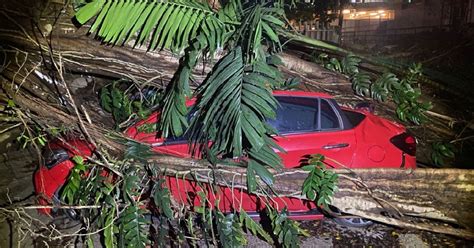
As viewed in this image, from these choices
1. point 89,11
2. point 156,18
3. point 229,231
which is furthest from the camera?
point 229,231

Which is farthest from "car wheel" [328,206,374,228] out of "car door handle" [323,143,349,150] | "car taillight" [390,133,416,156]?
"car taillight" [390,133,416,156]

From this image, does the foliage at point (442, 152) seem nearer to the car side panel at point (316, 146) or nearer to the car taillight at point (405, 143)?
the car taillight at point (405, 143)

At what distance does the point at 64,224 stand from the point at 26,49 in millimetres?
1867

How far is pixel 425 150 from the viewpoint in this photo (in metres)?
4.39

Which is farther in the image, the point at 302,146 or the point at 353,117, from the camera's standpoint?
the point at 353,117

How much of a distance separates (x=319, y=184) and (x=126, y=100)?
2.57m

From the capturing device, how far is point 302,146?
3363 mm

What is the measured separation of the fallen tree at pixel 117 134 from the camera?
2.99 m

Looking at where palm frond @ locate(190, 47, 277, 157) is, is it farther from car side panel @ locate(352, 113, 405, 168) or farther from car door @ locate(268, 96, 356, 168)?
car side panel @ locate(352, 113, 405, 168)

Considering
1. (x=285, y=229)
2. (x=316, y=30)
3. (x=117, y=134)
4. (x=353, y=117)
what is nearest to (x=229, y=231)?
(x=285, y=229)

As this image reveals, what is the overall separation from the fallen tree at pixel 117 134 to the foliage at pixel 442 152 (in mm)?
1228

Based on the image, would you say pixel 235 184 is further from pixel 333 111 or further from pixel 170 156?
pixel 333 111

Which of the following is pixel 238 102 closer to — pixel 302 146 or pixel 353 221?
pixel 302 146

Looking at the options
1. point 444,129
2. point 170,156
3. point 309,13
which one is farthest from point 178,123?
point 309,13
